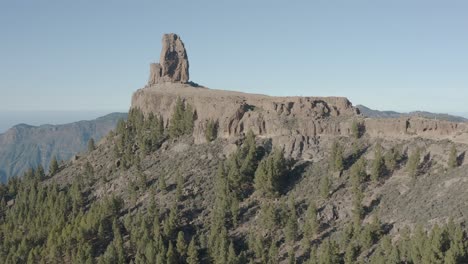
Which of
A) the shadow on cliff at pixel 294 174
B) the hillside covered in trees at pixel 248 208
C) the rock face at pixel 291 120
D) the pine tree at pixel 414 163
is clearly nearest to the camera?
the hillside covered in trees at pixel 248 208

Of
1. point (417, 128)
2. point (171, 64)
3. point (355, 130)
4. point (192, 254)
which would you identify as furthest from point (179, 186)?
point (171, 64)

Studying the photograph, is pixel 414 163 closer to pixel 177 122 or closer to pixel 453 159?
pixel 453 159

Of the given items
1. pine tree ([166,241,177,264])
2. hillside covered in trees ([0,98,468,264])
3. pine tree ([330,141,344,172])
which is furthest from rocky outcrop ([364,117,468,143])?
pine tree ([166,241,177,264])

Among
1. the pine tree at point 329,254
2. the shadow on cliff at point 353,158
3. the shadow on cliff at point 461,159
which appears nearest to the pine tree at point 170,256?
the pine tree at point 329,254

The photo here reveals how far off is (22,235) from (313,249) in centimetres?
5728

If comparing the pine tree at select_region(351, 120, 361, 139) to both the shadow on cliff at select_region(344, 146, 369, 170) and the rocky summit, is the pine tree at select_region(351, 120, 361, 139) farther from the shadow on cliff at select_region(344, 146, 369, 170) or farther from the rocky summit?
the shadow on cliff at select_region(344, 146, 369, 170)

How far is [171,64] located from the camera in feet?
417

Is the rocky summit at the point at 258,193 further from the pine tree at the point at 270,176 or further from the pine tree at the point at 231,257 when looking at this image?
the pine tree at the point at 270,176

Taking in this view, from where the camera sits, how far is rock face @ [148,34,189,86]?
4931 inches

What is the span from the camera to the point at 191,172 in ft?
281

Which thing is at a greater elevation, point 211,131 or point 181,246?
point 211,131

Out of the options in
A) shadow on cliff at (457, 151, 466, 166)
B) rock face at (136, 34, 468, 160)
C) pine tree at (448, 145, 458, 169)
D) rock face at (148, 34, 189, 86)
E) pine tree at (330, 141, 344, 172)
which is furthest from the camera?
rock face at (148, 34, 189, 86)

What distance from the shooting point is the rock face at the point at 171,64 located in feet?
411

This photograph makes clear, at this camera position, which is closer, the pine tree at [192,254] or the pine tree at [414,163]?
the pine tree at [192,254]
